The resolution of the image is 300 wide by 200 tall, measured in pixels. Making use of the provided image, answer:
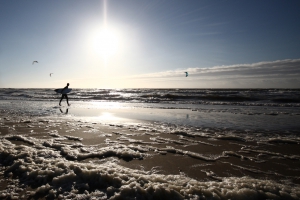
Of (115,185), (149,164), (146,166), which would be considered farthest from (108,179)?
(149,164)

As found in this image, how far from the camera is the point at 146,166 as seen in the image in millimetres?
4324

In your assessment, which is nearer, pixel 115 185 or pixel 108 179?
pixel 115 185

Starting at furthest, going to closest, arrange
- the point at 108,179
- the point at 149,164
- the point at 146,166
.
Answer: the point at 149,164
the point at 146,166
the point at 108,179

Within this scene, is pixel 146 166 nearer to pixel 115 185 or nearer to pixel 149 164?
pixel 149 164

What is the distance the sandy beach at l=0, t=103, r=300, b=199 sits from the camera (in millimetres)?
3080

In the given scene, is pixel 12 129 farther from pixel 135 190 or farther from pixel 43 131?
pixel 135 190

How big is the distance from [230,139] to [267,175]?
2880 millimetres

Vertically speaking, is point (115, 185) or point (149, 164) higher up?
point (115, 185)

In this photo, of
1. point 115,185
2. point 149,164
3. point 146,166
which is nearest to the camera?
point 115,185

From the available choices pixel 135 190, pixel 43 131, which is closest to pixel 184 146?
pixel 135 190

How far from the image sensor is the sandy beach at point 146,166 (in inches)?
121

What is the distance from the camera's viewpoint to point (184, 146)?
593cm

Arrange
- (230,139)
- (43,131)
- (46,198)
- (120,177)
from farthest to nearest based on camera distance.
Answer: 1. (43,131)
2. (230,139)
3. (120,177)
4. (46,198)

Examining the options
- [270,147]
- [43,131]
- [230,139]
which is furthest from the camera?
[43,131]
